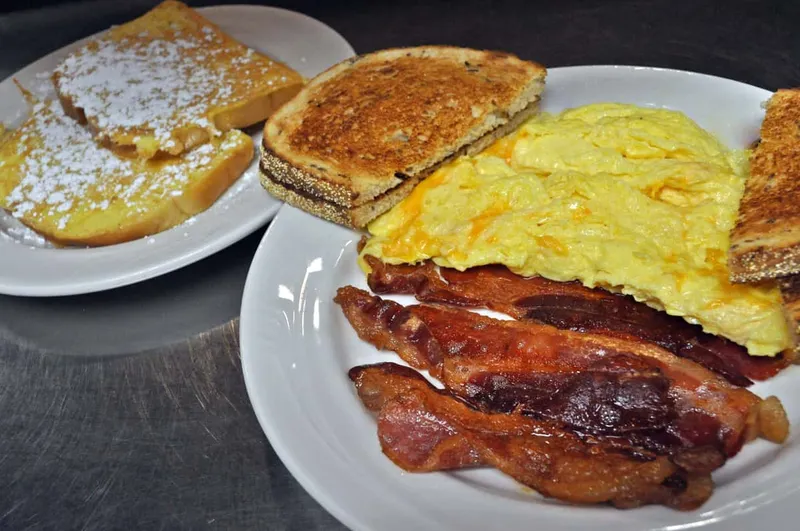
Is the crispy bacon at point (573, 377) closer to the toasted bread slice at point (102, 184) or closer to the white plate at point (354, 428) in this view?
the white plate at point (354, 428)

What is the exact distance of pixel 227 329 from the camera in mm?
2646

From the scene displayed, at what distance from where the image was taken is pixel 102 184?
115 inches

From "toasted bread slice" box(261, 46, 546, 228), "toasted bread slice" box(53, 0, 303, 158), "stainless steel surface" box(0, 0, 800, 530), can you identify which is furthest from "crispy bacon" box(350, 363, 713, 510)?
"toasted bread slice" box(53, 0, 303, 158)

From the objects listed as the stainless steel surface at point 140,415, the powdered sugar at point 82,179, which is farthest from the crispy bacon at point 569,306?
the powdered sugar at point 82,179

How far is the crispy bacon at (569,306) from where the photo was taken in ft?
6.65

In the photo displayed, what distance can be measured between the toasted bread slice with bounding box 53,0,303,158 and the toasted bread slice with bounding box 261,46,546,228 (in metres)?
0.32

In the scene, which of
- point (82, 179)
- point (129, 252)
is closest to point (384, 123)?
point (129, 252)

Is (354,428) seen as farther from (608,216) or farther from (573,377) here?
(608,216)

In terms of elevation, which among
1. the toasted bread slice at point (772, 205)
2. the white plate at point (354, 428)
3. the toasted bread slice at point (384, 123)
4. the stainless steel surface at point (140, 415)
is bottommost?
the stainless steel surface at point (140, 415)

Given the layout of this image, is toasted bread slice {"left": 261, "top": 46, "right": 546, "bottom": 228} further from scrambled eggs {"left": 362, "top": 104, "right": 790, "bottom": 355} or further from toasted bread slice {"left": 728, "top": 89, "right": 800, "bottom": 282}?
toasted bread slice {"left": 728, "top": 89, "right": 800, "bottom": 282}

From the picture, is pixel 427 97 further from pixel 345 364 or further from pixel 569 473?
pixel 569 473

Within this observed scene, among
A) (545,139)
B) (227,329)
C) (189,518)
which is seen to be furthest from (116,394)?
(545,139)

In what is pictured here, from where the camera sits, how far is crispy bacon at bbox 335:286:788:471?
185cm

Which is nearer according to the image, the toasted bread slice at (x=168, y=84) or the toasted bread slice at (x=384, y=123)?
the toasted bread slice at (x=384, y=123)
